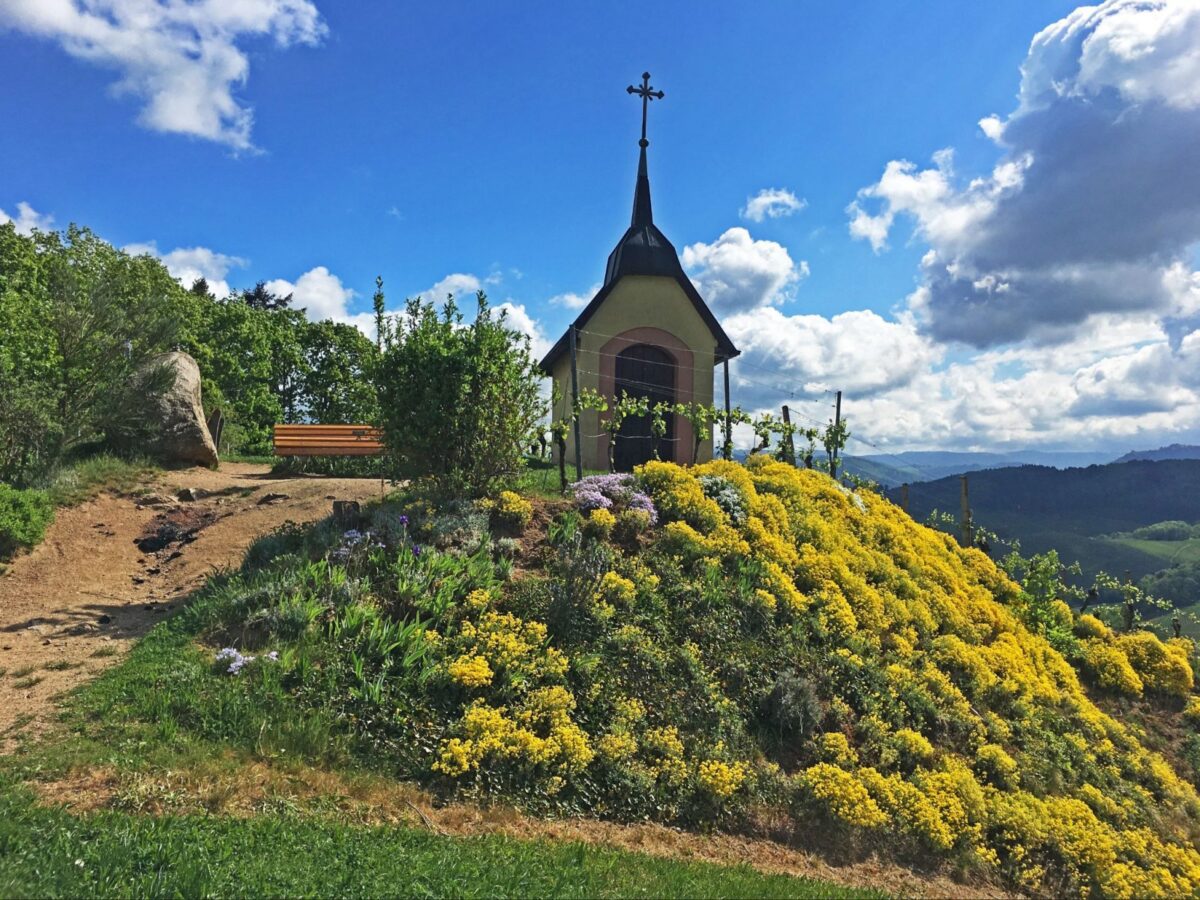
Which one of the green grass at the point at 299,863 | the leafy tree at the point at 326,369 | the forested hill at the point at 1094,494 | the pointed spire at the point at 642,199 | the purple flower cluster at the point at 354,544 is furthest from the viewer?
the forested hill at the point at 1094,494

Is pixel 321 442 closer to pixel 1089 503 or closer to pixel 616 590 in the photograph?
pixel 616 590

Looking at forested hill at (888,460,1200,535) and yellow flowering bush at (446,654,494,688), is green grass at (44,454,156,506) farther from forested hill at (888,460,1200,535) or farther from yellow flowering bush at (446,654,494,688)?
forested hill at (888,460,1200,535)

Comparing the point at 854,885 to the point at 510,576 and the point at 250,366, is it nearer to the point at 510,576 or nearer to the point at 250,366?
the point at 510,576

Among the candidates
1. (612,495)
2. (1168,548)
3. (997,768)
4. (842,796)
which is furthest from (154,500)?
(1168,548)

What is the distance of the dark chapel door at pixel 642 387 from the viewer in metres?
19.0

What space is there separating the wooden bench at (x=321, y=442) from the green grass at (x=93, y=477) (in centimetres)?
294

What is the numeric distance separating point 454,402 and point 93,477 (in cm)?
956

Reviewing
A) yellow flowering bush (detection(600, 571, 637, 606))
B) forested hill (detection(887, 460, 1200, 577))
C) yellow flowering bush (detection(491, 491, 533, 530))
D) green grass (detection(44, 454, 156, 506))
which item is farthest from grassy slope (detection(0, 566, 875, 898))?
forested hill (detection(887, 460, 1200, 577))

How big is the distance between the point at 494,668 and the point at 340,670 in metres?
1.38

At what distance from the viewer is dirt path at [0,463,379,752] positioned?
21.6 feet

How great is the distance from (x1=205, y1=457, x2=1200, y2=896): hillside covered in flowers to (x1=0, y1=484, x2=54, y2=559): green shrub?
4.41 m

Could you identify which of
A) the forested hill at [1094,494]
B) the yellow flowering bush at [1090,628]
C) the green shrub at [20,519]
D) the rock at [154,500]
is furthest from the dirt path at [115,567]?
the forested hill at [1094,494]

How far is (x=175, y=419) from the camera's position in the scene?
16.5m

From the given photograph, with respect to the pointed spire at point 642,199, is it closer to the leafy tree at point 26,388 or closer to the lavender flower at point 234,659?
the leafy tree at point 26,388
